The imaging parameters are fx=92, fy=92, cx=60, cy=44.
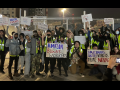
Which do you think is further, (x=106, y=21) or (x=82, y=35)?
(x=106, y=21)

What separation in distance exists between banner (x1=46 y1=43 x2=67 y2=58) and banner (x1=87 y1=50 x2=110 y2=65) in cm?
109

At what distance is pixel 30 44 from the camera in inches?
148

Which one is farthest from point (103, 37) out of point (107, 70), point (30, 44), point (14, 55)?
point (14, 55)

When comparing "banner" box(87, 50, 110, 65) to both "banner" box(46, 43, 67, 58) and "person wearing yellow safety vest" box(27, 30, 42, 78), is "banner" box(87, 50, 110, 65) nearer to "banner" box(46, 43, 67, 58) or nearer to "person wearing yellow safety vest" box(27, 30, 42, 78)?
"banner" box(46, 43, 67, 58)

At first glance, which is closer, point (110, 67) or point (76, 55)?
point (110, 67)

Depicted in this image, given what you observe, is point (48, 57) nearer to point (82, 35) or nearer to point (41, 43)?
point (41, 43)

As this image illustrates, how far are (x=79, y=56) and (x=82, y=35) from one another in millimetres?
1175

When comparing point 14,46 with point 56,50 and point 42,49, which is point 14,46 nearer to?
point 42,49

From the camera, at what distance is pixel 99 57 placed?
365cm

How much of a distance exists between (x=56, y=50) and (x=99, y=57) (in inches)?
68.4

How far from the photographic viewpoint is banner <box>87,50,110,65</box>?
11.8 feet

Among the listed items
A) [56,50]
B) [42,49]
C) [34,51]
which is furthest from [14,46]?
[56,50]

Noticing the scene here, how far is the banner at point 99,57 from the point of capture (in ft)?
11.8

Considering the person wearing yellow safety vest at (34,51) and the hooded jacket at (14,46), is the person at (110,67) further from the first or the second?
the hooded jacket at (14,46)
